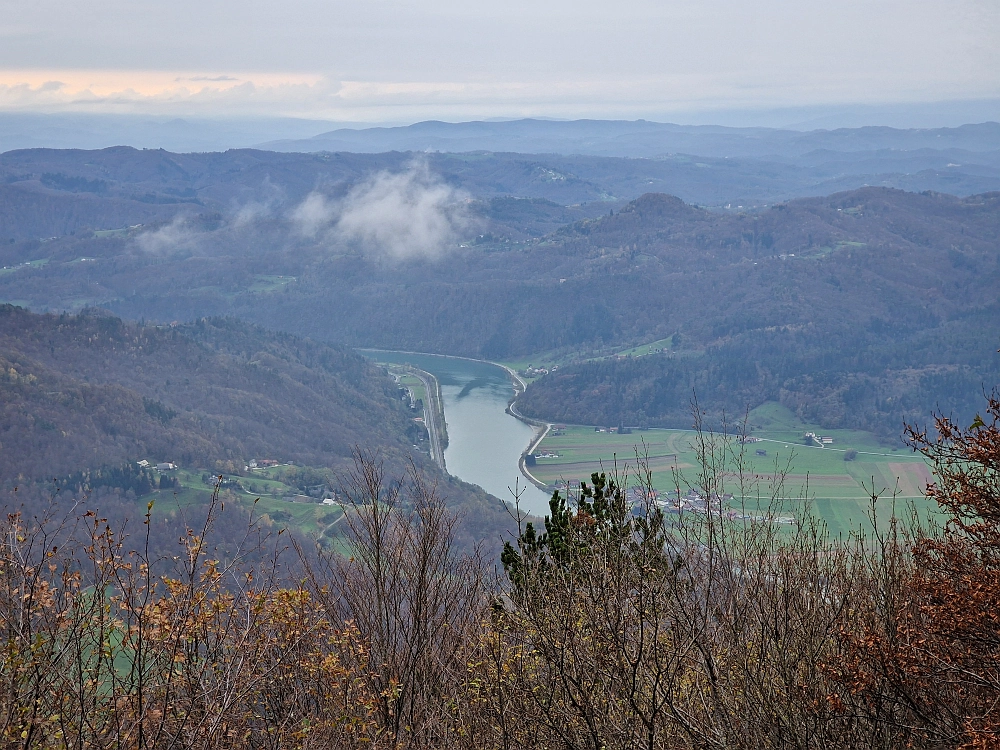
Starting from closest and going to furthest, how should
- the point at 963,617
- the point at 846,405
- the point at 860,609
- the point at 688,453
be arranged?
the point at 963,617 → the point at 860,609 → the point at 688,453 → the point at 846,405

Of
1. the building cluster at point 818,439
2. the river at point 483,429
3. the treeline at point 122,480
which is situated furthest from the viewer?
the building cluster at point 818,439

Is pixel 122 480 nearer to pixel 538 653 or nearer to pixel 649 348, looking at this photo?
pixel 538 653

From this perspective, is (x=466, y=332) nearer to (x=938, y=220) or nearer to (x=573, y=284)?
(x=573, y=284)

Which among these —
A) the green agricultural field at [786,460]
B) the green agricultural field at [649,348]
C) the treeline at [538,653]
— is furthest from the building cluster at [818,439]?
the treeline at [538,653]

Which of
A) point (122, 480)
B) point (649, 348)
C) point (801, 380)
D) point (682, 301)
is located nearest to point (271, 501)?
point (122, 480)

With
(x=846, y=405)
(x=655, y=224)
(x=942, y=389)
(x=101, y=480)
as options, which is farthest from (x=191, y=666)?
(x=655, y=224)

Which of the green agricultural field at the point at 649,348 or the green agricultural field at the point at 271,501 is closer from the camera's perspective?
the green agricultural field at the point at 271,501

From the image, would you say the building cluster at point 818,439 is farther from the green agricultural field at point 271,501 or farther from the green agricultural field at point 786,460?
the green agricultural field at point 271,501
